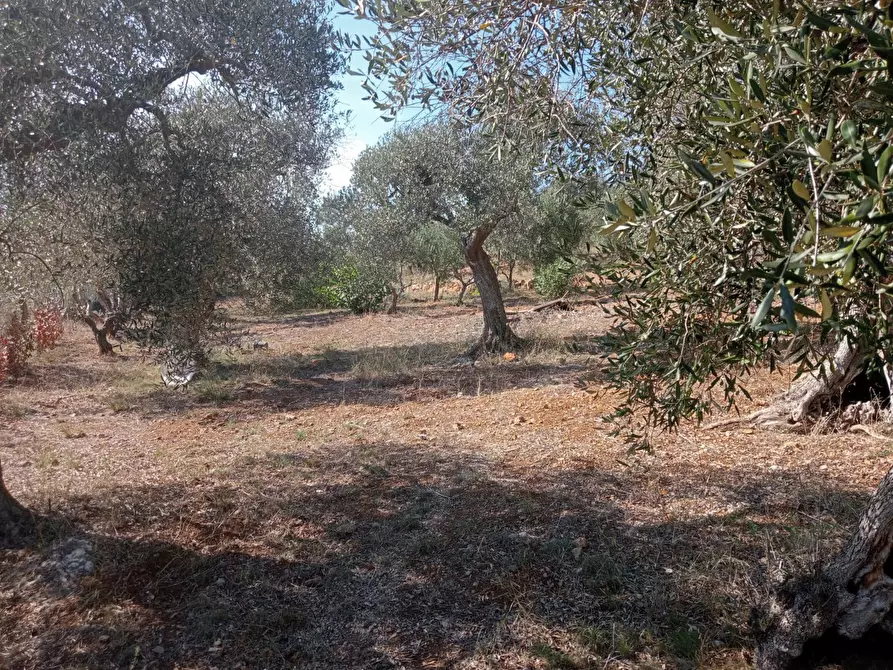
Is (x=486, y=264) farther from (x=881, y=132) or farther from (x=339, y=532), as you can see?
(x=881, y=132)

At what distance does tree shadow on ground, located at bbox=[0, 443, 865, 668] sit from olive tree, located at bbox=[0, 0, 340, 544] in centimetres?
119

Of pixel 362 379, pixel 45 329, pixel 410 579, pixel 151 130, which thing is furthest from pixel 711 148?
pixel 45 329

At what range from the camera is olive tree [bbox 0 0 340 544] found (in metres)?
4.33

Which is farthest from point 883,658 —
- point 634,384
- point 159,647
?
point 159,647

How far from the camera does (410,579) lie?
4.14 meters

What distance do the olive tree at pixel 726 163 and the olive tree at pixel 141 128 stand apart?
1733mm

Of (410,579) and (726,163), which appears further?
(410,579)

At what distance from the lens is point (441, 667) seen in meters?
3.33

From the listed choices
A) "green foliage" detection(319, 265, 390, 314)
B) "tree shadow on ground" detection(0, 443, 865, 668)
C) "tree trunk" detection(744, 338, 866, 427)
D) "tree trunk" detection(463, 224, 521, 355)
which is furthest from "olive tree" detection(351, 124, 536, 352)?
"green foliage" detection(319, 265, 390, 314)

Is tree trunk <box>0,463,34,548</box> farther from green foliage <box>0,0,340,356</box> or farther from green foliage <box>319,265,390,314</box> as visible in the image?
green foliage <box>319,265,390,314</box>

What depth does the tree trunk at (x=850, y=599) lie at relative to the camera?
2885mm

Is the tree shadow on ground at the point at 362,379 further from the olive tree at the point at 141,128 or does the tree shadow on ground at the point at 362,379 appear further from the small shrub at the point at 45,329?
the olive tree at the point at 141,128

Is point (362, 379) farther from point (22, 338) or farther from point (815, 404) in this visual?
point (815, 404)

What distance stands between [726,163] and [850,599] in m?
2.42
